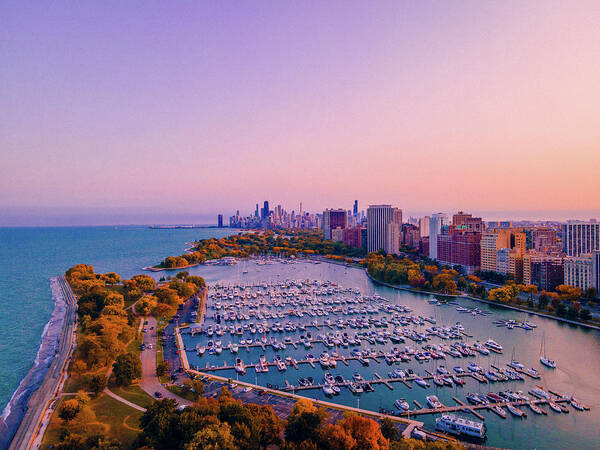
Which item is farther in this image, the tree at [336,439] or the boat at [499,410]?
the boat at [499,410]

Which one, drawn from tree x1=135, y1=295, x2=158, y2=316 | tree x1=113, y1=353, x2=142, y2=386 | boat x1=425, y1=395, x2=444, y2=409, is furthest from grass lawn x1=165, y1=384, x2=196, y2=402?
tree x1=135, y1=295, x2=158, y2=316

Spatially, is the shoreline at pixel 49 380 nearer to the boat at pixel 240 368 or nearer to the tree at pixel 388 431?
the boat at pixel 240 368

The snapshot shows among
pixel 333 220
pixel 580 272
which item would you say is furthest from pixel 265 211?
pixel 580 272

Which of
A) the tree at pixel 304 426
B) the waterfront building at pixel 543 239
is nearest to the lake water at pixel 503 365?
the tree at pixel 304 426

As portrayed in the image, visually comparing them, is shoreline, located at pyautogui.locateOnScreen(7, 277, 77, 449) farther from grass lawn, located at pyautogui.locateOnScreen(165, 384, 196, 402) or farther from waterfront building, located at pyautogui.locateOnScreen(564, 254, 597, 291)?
waterfront building, located at pyautogui.locateOnScreen(564, 254, 597, 291)

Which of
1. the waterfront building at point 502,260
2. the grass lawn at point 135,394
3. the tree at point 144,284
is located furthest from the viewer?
the waterfront building at point 502,260

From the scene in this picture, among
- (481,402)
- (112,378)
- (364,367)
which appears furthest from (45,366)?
(481,402)
